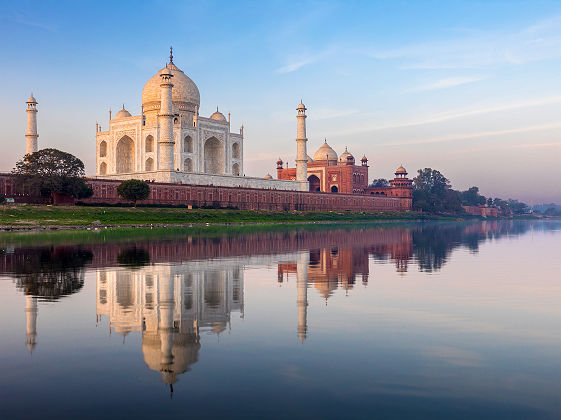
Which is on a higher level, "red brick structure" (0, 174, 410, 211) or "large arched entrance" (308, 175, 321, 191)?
"large arched entrance" (308, 175, 321, 191)

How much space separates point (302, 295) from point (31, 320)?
5.07 meters

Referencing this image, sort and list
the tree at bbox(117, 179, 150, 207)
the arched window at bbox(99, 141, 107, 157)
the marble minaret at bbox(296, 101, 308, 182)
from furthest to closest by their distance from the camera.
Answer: the marble minaret at bbox(296, 101, 308, 182) < the arched window at bbox(99, 141, 107, 157) < the tree at bbox(117, 179, 150, 207)

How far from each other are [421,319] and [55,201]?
138ft

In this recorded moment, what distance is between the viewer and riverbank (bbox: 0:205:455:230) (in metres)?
37.1

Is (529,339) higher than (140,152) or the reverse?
the reverse

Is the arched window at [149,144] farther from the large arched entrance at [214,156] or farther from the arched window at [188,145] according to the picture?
the large arched entrance at [214,156]

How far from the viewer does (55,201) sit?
46.1 metres

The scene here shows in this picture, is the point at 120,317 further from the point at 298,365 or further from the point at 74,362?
the point at 298,365

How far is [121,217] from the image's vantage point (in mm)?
43688

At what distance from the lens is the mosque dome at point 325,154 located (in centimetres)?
9312

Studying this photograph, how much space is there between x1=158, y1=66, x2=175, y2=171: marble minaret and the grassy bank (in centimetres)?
732

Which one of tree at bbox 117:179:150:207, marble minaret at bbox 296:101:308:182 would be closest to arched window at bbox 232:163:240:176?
marble minaret at bbox 296:101:308:182

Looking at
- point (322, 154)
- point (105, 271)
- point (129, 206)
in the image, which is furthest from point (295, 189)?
point (105, 271)

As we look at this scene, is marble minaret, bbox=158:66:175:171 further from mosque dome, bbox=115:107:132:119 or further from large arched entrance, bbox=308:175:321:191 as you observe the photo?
large arched entrance, bbox=308:175:321:191
